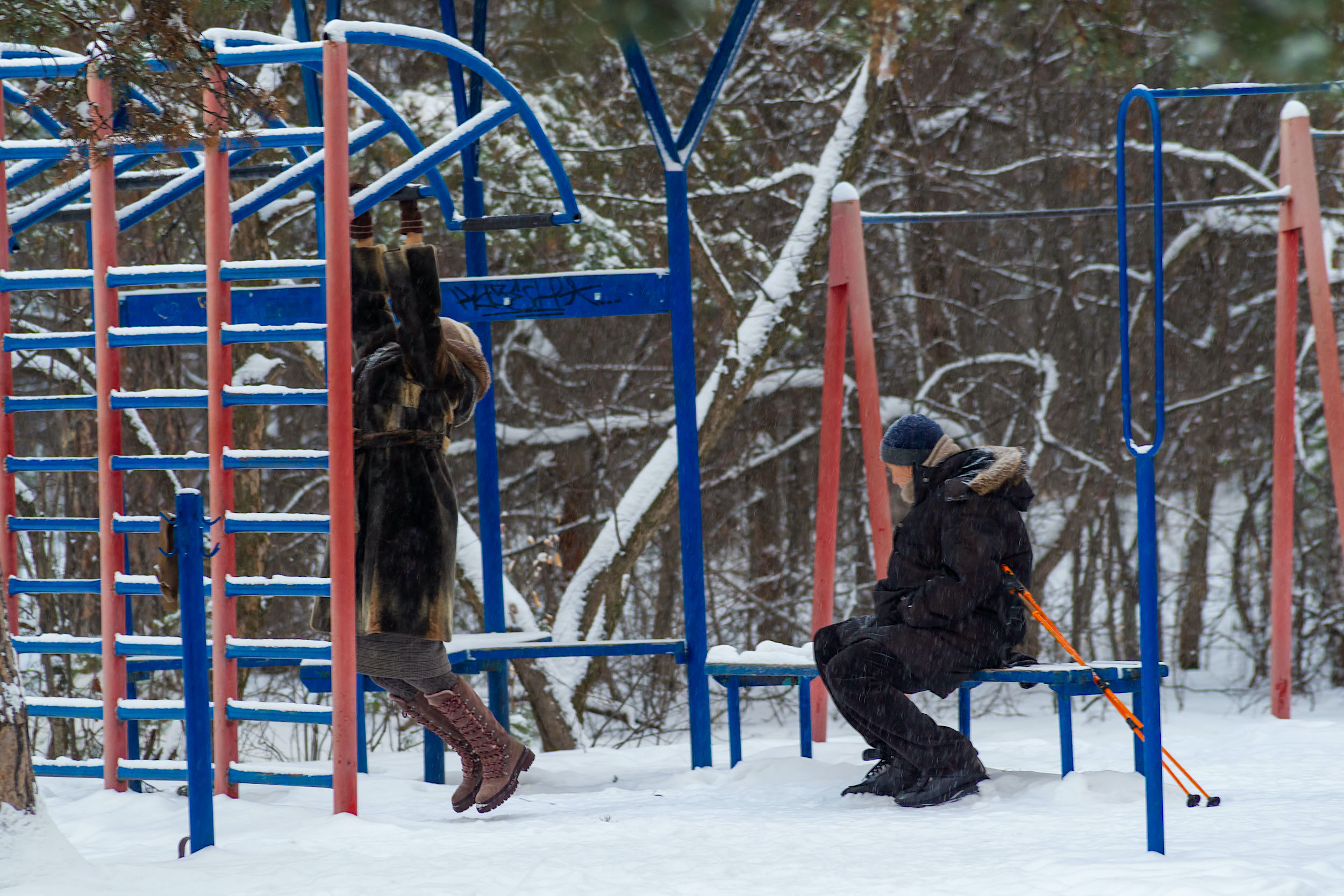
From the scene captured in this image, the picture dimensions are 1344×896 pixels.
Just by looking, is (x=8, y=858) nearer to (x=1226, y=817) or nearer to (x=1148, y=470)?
(x=1148, y=470)

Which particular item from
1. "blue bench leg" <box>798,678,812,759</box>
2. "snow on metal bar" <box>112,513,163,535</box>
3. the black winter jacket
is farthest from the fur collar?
"snow on metal bar" <box>112,513,163,535</box>

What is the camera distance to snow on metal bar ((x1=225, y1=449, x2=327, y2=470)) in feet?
13.0

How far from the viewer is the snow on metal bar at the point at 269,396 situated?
13.1 feet

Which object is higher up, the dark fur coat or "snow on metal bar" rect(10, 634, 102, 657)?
the dark fur coat

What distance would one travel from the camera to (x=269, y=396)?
13.3ft

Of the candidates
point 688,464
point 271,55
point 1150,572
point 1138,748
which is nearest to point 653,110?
point 688,464

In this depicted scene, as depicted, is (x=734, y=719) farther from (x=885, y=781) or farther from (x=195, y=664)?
(x=195, y=664)

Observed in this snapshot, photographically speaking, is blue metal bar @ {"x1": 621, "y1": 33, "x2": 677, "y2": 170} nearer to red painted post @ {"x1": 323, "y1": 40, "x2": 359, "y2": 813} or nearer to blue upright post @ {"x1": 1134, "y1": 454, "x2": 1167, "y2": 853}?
red painted post @ {"x1": 323, "y1": 40, "x2": 359, "y2": 813}

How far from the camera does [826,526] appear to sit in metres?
5.85

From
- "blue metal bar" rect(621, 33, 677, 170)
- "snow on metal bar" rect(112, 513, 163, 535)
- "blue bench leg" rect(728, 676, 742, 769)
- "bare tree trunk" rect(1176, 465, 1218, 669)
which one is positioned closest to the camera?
"snow on metal bar" rect(112, 513, 163, 535)

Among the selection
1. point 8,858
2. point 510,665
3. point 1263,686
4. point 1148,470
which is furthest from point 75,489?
point 1263,686

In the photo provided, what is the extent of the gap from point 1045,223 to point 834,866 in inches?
330

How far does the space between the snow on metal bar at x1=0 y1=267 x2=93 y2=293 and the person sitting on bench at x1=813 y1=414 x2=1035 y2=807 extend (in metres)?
2.82

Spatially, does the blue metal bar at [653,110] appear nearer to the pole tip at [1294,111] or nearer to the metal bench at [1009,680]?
the metal bench at [1009,680]
